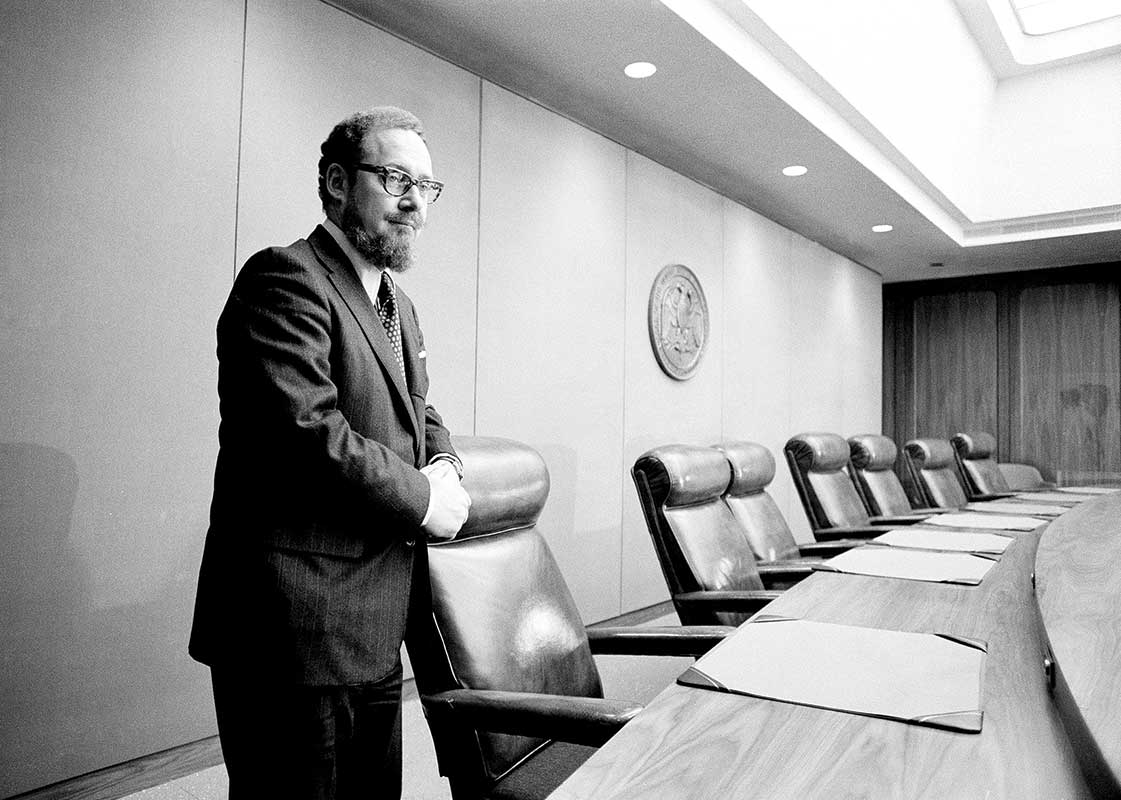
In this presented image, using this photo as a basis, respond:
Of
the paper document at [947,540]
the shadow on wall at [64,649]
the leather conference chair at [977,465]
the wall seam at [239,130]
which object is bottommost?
the shadow on wall at [64,649]

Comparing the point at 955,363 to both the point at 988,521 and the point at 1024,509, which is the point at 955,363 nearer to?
the point at 1024,509

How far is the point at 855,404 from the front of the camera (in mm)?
8141

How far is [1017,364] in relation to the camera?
8.35 metres

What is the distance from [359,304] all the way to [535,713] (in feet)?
2.78

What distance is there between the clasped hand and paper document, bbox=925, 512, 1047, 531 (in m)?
2.10

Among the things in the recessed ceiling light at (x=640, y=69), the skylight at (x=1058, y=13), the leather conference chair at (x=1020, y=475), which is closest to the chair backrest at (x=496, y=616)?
the recessed ceiling light at (x=640, y=69)

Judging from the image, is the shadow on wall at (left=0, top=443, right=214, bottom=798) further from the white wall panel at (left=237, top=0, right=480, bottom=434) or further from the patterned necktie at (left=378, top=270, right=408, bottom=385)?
the patterned necktie at (left=378, top=270, right=408, bottom=385)

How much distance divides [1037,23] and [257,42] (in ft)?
19.5

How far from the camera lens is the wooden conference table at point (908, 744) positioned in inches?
32.0

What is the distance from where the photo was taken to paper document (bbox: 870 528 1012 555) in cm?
233

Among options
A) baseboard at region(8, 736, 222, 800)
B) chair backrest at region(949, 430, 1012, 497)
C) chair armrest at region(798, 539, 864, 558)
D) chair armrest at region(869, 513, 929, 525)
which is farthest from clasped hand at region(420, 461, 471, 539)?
chair backrest at region(949, 430, 1012, 497)

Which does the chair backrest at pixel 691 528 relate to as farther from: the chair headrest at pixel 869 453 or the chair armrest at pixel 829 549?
the chair headrest at pixel 869 453

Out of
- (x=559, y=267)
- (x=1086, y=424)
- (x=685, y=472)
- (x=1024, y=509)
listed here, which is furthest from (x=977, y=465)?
(x=685, y=472)

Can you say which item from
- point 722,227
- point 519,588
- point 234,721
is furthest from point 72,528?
point 722,227
